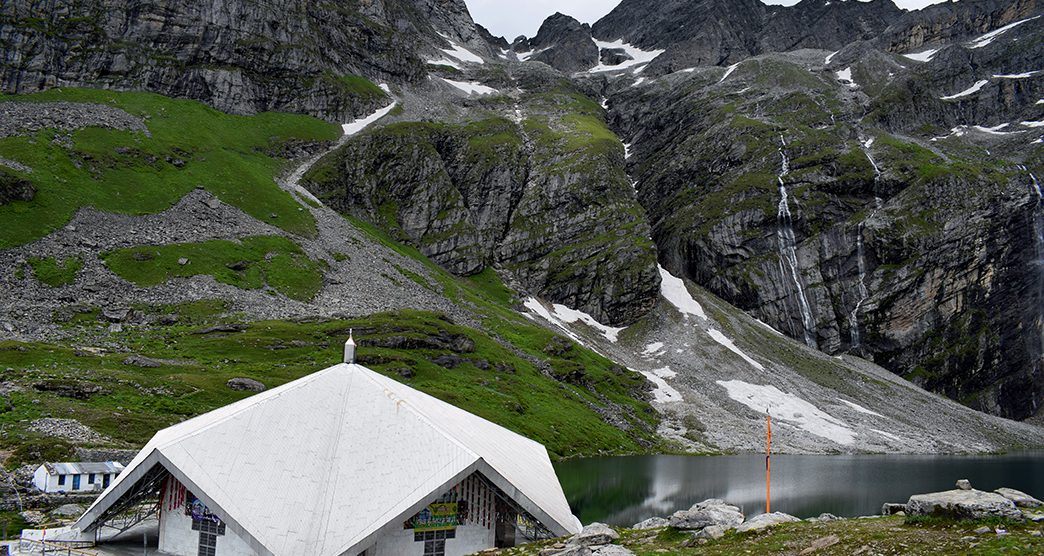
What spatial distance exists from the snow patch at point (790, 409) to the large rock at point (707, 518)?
93.9 meters

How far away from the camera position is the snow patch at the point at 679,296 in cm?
15438

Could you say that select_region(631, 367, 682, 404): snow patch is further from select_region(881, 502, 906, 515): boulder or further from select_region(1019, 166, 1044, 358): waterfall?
select_region(1019, 166, 1044, 358): waterfall

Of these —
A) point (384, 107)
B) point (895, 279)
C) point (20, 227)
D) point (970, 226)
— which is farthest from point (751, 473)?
point (384, 107)

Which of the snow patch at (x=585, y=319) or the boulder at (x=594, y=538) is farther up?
the snow patch at (x=585, y=319)

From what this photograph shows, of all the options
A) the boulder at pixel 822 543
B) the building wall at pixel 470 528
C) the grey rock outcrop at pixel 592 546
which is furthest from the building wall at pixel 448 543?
the boulder at pixel 822 543

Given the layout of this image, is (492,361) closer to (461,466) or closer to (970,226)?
(461,466)

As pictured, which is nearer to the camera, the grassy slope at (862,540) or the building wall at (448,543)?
the grassy slope at (862,540)

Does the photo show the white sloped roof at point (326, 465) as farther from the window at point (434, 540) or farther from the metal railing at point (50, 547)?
the window at point (434, 540)

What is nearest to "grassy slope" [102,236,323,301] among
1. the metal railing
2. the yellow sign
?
the metal railing

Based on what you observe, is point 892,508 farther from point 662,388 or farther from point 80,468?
point 662,388

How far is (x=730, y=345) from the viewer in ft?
459

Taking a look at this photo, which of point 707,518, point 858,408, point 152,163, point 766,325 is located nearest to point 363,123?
point 152,163

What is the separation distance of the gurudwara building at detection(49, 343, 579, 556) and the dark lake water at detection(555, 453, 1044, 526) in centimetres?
2157

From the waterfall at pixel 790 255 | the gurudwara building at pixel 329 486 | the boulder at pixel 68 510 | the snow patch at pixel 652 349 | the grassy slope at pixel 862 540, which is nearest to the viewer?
the grassy slope at pixel 862 540
